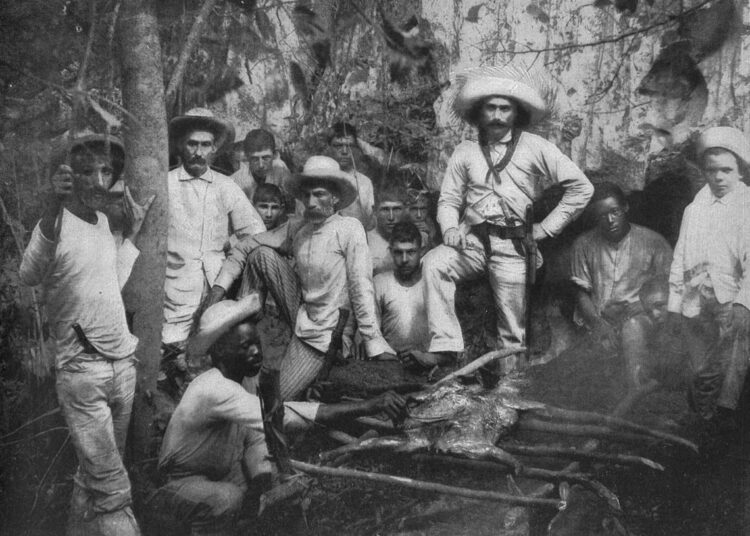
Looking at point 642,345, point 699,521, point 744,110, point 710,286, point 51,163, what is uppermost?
point 744,110

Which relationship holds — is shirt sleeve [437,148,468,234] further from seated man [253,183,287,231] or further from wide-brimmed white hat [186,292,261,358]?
wide-brimmed white hat [186,292,261,358]

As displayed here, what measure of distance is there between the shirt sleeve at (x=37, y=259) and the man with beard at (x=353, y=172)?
6.15ft

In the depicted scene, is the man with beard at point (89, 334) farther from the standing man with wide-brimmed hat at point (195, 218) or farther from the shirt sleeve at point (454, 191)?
the shirt sleeve at point (454, 191)

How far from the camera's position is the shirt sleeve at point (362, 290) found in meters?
6.49

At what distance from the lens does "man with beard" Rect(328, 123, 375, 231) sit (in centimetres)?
669

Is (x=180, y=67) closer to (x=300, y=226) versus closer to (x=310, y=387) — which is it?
(x=300, y=226)

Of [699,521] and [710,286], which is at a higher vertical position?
[710,286]

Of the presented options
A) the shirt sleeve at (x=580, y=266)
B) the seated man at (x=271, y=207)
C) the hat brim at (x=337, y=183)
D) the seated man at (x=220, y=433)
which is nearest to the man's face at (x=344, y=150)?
the hat brim at (x=337, y=183)

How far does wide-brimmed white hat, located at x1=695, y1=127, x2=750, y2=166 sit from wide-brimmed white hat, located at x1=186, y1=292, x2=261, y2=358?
2980mm

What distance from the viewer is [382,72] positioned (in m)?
6.77

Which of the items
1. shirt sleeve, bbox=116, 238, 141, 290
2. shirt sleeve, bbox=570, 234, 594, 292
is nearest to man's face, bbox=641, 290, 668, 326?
shirt sleeve, bbox=570, 234, 594, 292

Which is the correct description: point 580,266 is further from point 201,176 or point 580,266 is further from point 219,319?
point 201,176

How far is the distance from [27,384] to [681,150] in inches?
179

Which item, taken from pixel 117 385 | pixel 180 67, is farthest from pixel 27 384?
pixel 180 67
